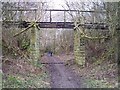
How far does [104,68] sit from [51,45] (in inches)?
557

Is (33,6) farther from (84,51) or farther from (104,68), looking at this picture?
(104,68)

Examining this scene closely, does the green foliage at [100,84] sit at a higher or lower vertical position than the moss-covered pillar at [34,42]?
lower

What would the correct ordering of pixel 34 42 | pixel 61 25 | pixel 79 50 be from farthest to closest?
1. pixel 61 25
2. pixel 79 50
3. pixel 34 42

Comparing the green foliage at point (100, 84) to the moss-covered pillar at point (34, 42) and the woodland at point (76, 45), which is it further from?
the moss-covered pillar at point (34, 42)

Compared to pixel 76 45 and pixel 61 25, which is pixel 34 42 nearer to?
pixel 61 25

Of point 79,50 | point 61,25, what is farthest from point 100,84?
point 61,25

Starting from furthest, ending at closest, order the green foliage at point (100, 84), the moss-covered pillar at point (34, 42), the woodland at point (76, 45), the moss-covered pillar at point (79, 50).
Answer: the moss-covered pillar at point (79, 50) → the moss-covered pillar at point (34, 42) → the woodland at point (76, 45) → the green foliage at point (100, 84)

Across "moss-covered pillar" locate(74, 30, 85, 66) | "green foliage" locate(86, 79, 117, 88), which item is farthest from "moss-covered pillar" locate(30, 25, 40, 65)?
"green foliage" locate(86, 79, 117, 88)

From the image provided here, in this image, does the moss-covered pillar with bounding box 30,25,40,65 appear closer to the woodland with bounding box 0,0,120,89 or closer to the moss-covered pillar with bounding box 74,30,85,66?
the woodland with bounding box 0,0,120,89

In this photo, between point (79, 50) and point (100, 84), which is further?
point (79, 50)

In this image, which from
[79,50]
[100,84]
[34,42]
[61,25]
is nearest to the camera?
[100,84]

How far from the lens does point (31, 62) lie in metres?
9.98

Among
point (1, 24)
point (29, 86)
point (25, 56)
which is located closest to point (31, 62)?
point (25, 56)

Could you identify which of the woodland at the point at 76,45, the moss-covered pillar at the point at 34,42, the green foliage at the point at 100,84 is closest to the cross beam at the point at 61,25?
the woodland at the point at 76,45
